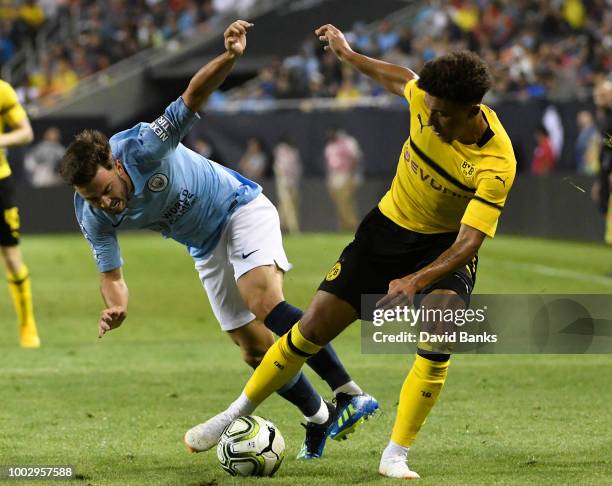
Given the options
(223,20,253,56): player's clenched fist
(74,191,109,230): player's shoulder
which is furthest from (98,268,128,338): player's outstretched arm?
(223,20,253,56): player's clenched fist

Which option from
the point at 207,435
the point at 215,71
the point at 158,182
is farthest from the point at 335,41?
the point at 207,435

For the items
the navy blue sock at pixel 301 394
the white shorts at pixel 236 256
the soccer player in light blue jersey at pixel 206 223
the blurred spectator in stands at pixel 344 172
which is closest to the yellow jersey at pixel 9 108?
the soccer player in light blue jersey at pixel 206 223

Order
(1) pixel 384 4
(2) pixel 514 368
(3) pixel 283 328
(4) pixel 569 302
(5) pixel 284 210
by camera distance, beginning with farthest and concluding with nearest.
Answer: (1) pixel 384 4, (5) pixel 284 210, (4) pixel 569 302, (2) pixel 514 368, (3) pixel 283 328

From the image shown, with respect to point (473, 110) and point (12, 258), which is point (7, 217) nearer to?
point (12, 258)

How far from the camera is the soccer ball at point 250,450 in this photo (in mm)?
6668

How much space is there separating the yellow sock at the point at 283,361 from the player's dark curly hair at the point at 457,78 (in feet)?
4.83

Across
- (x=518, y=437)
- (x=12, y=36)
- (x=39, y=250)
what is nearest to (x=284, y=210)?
(x=39, y=250)

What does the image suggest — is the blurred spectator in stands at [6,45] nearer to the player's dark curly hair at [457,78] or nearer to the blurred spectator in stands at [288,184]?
the blurred spectator in stands at [288,184]

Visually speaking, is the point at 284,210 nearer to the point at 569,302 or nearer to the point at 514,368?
the point at 569,302

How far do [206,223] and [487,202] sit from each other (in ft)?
6.44

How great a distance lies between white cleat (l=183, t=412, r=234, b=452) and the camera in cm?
694

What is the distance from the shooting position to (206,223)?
759 centimetres

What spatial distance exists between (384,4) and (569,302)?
21.6m

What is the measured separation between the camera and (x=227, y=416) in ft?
22.9
